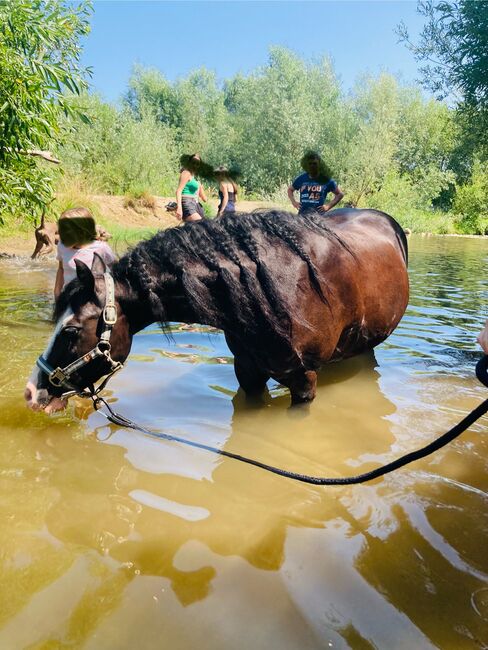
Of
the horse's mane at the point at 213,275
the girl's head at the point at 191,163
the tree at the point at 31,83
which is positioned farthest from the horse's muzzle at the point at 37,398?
the girl's head at the point at 191,163

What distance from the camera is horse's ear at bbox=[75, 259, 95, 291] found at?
8.29 ft

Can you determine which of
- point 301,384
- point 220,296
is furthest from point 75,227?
point 301,384

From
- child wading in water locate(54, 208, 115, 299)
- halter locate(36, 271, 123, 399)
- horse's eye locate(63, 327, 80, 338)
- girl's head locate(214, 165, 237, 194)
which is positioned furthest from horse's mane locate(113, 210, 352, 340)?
girl's head locate(214, 165, 237, 194)

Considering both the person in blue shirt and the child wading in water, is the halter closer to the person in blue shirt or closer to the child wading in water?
the child wading in water

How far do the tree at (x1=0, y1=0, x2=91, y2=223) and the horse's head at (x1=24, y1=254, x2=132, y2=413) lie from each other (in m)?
3.85

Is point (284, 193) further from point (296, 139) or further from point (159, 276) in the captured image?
point (159, 276)

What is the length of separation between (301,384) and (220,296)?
38.2 inches

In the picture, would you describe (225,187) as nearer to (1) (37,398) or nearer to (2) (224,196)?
(2) (224,196)

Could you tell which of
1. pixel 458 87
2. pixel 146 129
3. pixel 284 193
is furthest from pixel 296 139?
pixel 458 87

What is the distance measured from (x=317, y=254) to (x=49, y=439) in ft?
7.01

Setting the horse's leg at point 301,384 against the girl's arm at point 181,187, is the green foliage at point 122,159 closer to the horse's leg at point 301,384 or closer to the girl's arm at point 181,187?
the girl's arm at point 181,187

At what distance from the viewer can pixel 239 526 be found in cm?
214

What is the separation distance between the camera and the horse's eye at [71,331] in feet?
8.51

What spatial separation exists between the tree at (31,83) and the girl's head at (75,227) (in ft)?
5.88
